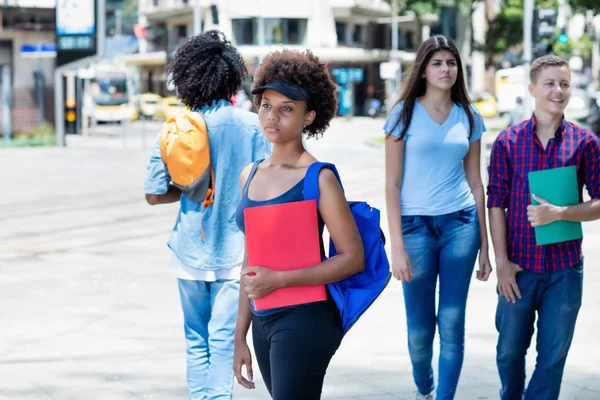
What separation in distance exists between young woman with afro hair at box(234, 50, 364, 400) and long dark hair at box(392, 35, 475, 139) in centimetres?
143

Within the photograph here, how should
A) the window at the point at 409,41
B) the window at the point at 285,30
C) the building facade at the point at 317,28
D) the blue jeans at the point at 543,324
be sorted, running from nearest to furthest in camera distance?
the blue jeans at the point at 543,324
the building facade at the point at 317,28
the window at the point at 285,30
the window at the point at 409,41

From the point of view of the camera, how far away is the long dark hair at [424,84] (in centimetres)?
495

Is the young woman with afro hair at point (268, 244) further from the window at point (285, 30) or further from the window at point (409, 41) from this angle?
the window at point (409, 41)

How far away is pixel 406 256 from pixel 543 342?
2.34 feet

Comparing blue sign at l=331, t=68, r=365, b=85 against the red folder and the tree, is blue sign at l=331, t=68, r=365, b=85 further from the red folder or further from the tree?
the red folder

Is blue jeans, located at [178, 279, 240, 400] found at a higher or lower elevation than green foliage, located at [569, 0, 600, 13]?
lower

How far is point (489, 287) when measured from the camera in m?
8.76

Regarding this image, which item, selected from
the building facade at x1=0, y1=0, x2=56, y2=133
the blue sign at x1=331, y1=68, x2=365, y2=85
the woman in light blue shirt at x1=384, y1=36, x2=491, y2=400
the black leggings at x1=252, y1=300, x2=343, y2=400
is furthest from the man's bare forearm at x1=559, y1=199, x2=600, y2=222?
the blue sign at x1=331, y1=68, x2=365, y2=85

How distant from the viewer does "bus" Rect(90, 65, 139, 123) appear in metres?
52.6

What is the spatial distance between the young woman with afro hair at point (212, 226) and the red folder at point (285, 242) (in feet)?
4.54

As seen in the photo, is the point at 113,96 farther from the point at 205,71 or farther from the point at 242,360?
the point at 242,360

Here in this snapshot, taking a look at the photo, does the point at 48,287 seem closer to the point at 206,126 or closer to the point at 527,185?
the point at 206,126

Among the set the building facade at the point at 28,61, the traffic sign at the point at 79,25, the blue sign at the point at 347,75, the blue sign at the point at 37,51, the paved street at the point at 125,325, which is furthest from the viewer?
the blue sign at the point at 347,75

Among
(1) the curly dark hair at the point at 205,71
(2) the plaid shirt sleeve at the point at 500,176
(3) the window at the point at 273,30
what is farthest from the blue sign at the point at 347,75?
(2) the plaid shirt sleeve at the point at 500,176
